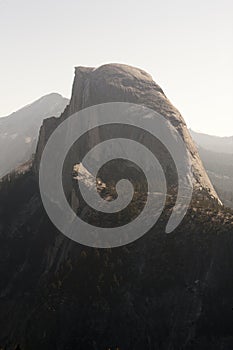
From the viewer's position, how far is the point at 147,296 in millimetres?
52125

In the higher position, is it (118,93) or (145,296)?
(118,93)

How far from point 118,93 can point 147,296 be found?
80.3 m

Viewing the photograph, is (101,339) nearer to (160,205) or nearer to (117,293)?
(117,293)

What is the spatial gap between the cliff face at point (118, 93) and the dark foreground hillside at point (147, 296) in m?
46.3

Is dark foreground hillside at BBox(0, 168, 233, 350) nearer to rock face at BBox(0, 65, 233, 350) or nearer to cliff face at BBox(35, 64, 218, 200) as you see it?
rock face at BBox(0, 65, 233, 350)

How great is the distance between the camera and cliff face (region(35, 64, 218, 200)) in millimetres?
112062

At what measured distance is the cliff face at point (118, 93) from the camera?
368 ft

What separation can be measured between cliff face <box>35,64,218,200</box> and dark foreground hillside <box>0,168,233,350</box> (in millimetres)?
46264

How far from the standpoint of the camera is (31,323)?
5578 cm

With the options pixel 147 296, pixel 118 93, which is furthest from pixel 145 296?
pixel 118 93

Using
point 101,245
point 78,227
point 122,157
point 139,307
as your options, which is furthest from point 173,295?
point 122,157

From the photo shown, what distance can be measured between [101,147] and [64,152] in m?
16.0

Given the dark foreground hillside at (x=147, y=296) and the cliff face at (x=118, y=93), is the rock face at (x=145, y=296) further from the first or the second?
the cliff face at (x=118, y=93)

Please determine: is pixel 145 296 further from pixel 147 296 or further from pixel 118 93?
pixel 118 93
